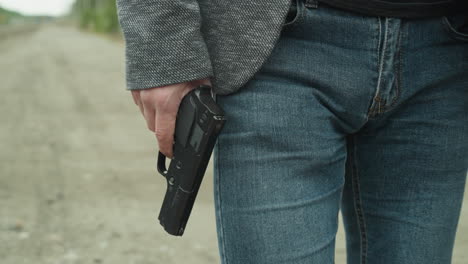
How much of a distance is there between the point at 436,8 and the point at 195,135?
45 centimetres

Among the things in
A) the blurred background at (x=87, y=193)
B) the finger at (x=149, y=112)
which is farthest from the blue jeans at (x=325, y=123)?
the blurred background at (x=87, y=193)

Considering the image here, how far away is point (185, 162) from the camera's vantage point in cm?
90

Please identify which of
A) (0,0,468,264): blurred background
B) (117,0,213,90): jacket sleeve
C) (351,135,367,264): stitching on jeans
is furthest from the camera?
(0,0,468,264): blurred background

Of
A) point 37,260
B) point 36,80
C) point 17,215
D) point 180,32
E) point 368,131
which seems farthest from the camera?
point 36,80

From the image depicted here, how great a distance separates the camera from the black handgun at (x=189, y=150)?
83cm

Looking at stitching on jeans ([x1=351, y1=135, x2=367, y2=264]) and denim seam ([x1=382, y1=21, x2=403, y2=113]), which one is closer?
denim seam ([x1=382, y1=21, x2=403, y2=113])

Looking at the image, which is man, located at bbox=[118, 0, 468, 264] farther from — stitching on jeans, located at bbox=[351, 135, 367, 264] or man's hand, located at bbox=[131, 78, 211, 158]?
stitching on jeans, located at bbox=[351, 135, 367, 264]

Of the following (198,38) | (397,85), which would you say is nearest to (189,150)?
(198,38)

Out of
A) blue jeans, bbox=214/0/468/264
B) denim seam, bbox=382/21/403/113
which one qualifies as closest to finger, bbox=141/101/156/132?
blue jeans, bbox=214/0/468/264

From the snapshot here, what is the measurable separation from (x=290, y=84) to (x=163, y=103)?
203mm

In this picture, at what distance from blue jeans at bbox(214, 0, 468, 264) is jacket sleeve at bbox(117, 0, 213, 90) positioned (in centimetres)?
9

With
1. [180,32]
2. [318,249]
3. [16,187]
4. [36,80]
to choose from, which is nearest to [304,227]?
[318,249]

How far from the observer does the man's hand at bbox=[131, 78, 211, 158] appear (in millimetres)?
834

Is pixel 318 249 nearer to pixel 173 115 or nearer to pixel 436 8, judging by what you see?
pixel 173 115
